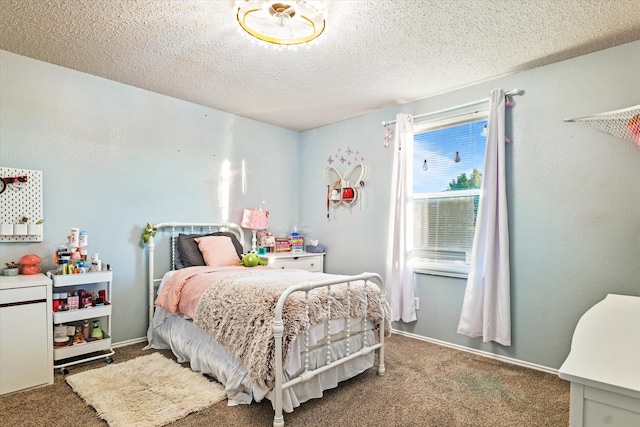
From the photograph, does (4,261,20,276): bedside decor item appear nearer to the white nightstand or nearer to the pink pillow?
the pink pillow

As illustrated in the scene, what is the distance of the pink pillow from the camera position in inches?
134

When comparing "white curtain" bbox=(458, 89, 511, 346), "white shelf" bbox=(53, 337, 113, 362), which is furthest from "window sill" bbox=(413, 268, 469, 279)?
"white shelf" bbox=(53, 337, 113, 362)

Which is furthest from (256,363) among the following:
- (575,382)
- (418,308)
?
(418,308)

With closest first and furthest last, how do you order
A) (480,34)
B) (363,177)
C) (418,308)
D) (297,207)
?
(480,34) < (418,308) < (363,177) < (297,207)

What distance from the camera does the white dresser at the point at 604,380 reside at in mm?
915

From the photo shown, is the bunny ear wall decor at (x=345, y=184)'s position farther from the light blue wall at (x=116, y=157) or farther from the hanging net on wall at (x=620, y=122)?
the hanging net on wall at (x=620, y=122)

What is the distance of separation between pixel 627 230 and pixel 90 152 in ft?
14.0

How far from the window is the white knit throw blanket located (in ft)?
3.44

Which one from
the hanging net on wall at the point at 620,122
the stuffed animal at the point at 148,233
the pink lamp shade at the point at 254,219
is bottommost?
the stuffed animal at the point at 148,233

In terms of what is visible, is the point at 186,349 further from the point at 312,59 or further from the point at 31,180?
the point at 312,59

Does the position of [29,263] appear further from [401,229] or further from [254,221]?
[401,229]

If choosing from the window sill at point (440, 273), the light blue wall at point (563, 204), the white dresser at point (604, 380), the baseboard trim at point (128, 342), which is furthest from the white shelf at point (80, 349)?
the white dresser at point (604, 380)

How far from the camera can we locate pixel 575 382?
0.97 meters

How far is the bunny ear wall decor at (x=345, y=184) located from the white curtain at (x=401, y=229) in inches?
22.4
